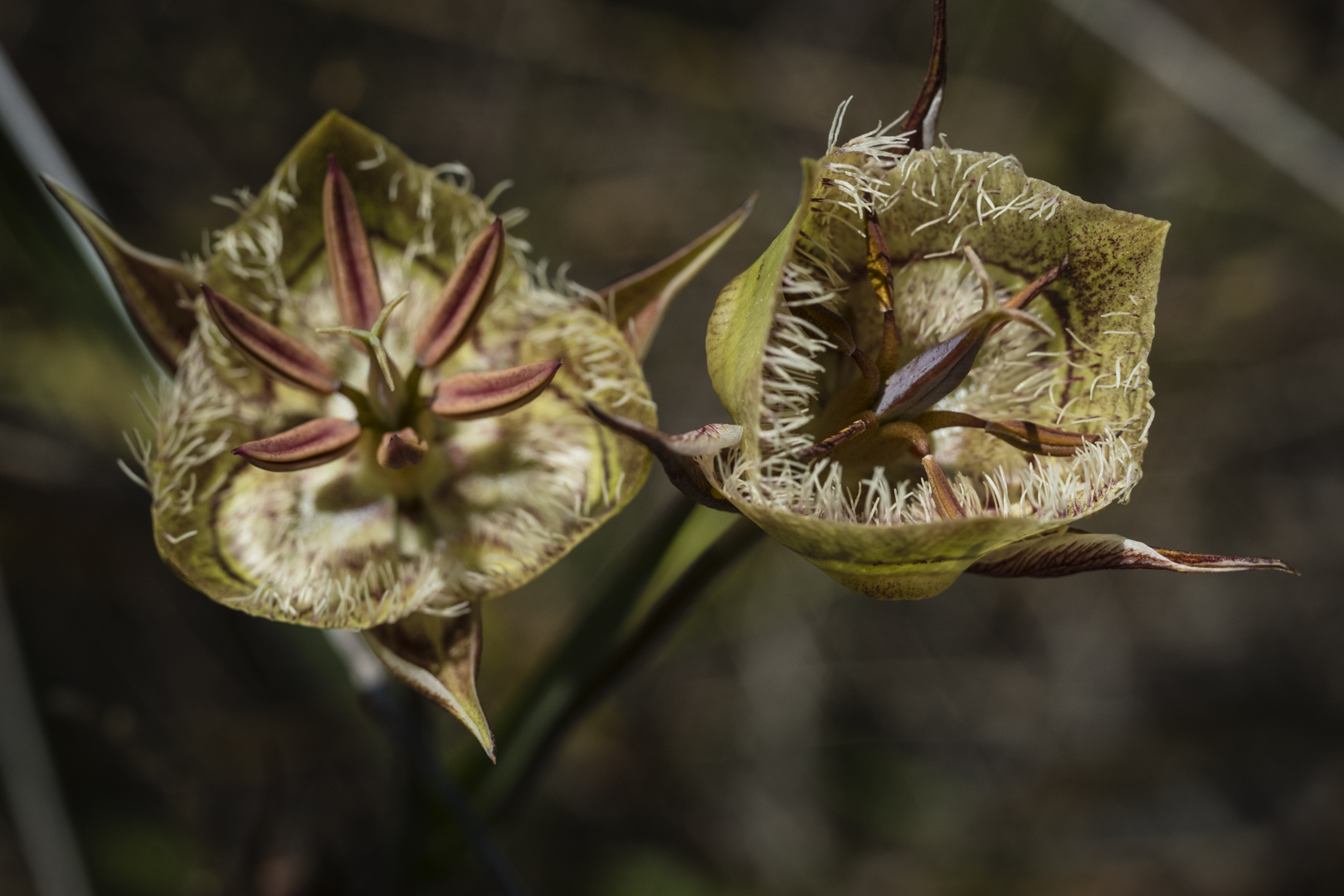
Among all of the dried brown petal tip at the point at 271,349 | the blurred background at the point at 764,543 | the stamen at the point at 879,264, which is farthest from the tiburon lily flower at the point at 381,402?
the blurred background at the point at 764,543

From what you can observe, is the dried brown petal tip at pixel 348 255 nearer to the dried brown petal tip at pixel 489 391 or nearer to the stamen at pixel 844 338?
the dried brown petal tip at pixel 489 391

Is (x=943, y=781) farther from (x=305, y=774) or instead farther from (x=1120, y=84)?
(x=1120, y=84)

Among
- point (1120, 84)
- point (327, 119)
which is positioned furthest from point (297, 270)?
point (1120, 84)

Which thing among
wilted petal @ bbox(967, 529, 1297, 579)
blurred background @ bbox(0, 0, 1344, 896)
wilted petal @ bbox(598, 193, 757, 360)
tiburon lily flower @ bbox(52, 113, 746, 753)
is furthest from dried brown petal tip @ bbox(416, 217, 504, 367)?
blurred background @ bbox(0, 0, 1344, 896)

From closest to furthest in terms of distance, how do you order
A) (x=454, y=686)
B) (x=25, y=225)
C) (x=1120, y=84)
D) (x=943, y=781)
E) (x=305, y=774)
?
1. (x=454, y=686)
2. (x=25, y=225)
3. (x=305, y=774)
4. (x=943, y=781)
5. (x=1120, y=84)

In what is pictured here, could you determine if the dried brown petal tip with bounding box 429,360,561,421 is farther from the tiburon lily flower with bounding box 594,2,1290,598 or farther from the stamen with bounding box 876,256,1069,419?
the stamen with bounding box 876,256,1069,419

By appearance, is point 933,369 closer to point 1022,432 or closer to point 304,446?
point 1022,432

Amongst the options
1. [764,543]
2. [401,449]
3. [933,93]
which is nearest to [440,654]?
[401,449]
